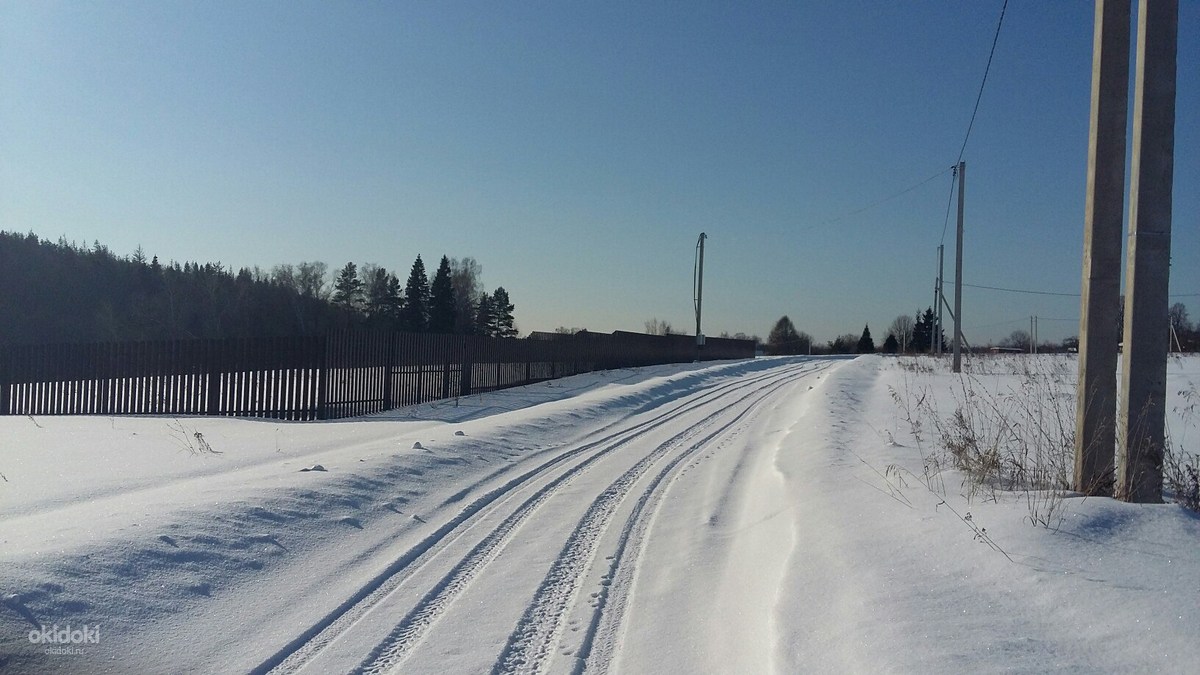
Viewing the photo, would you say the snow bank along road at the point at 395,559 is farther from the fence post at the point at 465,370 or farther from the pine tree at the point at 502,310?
the pine tree at the point at 502,310

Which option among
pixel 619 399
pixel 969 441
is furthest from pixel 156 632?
pixel 619 399

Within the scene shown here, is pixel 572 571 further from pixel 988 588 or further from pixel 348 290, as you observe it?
pixel 348 290

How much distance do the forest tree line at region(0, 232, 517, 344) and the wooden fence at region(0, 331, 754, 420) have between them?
1116 inches

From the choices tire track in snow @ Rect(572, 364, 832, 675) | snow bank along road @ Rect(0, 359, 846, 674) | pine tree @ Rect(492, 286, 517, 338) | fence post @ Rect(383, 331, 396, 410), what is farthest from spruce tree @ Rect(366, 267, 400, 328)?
tire track in snow @ Rect(572, 364, 832, 675)

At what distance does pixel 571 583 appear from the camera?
5.17 m

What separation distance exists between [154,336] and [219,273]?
19.5 m

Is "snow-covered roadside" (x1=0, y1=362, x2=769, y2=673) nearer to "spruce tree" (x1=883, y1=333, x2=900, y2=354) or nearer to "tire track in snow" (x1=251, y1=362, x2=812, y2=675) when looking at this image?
"tire track in snow" (x1=251, y1=362, x2=812, y2=675)

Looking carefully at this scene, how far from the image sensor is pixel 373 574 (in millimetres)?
5324

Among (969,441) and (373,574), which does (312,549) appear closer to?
(373,574)

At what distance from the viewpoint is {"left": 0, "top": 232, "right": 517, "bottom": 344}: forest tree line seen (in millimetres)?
54625

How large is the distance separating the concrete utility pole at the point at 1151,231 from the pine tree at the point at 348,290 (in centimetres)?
7641

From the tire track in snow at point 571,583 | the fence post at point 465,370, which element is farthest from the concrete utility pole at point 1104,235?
the fence post at point 465,370

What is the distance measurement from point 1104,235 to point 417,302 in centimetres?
6825

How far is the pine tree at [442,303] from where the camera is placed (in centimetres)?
7038
